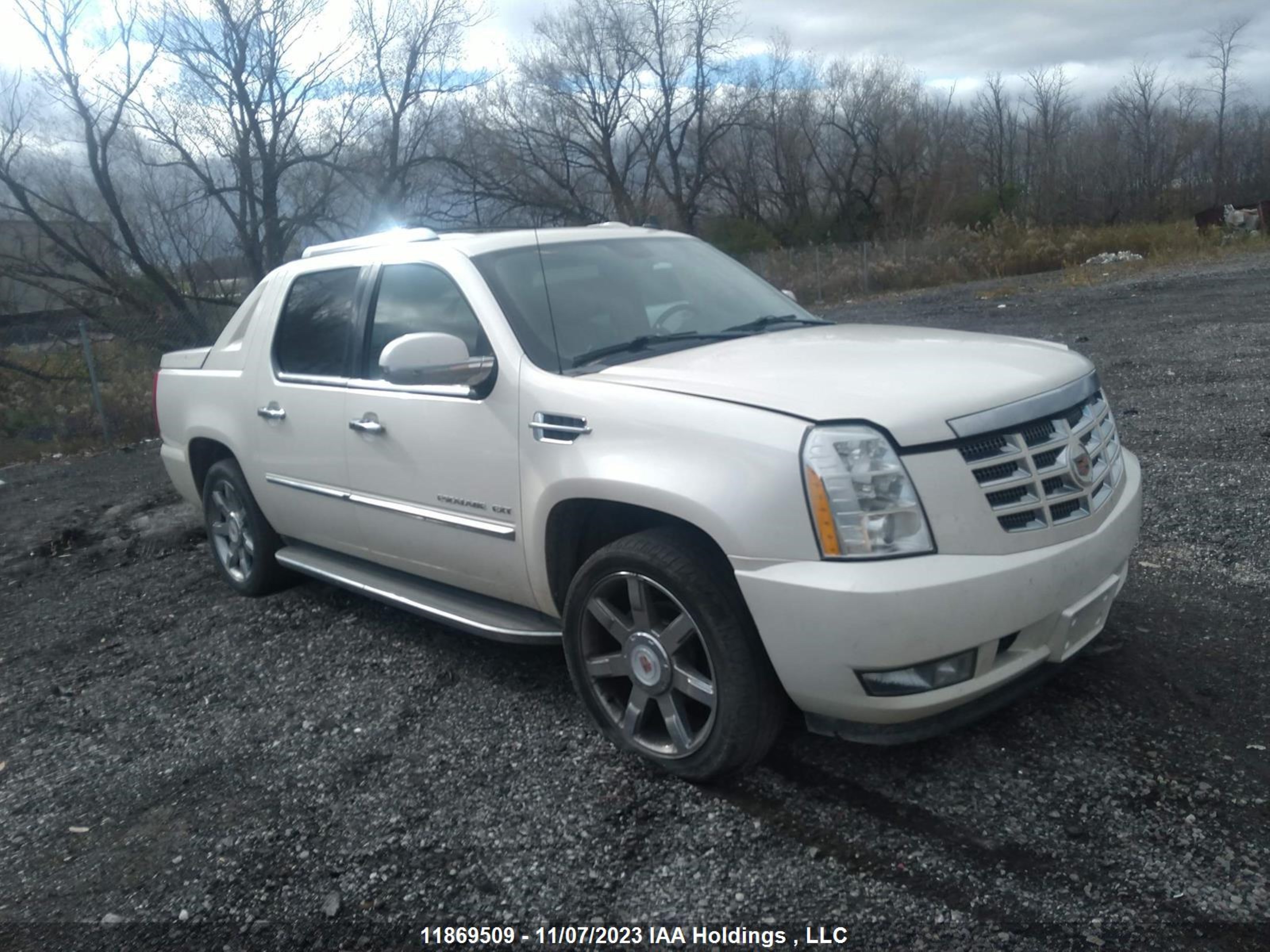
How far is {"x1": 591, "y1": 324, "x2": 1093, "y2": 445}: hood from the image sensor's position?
9.88ft

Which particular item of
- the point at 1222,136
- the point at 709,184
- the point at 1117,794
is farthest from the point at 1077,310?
the point at 1222,136

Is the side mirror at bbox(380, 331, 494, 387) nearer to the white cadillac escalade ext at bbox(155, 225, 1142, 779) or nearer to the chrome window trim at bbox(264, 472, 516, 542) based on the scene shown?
the white cadillac escalade ext at bbox(155, 225, 1142, 779)

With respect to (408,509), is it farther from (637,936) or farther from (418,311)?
(637,936)

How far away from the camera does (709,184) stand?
141 ft

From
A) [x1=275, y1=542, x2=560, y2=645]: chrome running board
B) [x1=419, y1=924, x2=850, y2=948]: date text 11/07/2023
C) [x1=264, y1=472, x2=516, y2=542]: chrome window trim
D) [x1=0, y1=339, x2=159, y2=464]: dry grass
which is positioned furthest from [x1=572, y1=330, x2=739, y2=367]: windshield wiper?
[x1=0, y1=339, x2=159, y2=464]: dry grass

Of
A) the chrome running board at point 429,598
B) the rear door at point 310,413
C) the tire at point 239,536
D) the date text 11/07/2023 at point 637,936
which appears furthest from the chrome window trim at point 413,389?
the date text 11/07/2023 at point 637,936

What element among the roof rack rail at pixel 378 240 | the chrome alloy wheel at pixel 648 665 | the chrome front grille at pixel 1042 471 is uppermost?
the roof rack rail at pixel 378 240

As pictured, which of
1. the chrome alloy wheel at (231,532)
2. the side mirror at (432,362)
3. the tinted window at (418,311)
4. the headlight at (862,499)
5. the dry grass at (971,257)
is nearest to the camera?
the headlight at (862,499)

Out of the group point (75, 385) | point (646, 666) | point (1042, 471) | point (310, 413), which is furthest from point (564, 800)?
point (75, 385)

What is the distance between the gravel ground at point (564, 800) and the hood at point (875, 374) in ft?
3.70

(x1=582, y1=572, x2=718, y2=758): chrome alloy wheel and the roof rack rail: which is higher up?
the roof rack rail

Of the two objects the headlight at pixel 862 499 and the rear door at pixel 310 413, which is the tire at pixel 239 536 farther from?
the headlight at pixel 862 499

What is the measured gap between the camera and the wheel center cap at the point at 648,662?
3350 mm

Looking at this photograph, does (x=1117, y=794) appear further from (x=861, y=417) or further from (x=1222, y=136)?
(x=1222, y=136)
